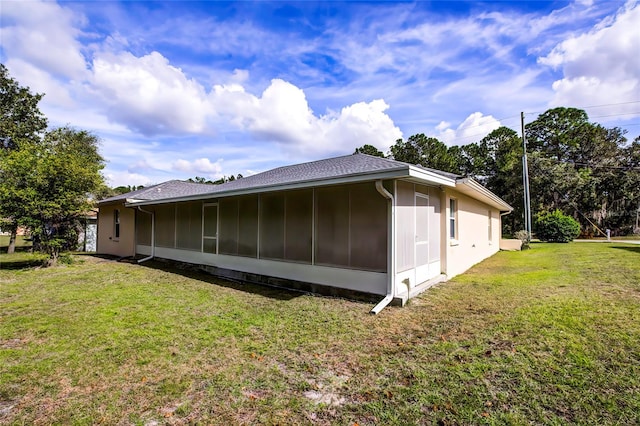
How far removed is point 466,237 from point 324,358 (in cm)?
731

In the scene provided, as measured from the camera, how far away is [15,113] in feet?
57.6

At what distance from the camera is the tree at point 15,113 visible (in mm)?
17141

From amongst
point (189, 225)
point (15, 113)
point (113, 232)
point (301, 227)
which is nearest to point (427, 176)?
point (301, 227)

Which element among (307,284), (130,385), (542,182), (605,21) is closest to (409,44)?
(605,21)

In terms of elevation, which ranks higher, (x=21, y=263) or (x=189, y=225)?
(x=189, y=225)

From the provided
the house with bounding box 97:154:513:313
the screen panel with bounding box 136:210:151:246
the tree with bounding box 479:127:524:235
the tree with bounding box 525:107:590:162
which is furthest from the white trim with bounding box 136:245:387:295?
the tree with bounding box 525:107:590:162

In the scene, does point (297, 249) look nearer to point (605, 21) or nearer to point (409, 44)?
point (409, 44)

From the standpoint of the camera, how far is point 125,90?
33.9 ft

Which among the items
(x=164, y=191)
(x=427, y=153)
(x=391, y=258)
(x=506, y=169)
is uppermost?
(x=427, y=153)

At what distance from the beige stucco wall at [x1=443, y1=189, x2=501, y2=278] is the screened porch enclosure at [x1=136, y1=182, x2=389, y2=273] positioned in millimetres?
2645

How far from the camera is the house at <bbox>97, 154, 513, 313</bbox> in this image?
5504mm

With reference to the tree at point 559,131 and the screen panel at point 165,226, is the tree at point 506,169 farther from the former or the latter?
the screen panel at point 165,226

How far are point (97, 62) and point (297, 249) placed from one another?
328 inches

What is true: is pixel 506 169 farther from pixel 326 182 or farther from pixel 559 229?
pixel 326 182
